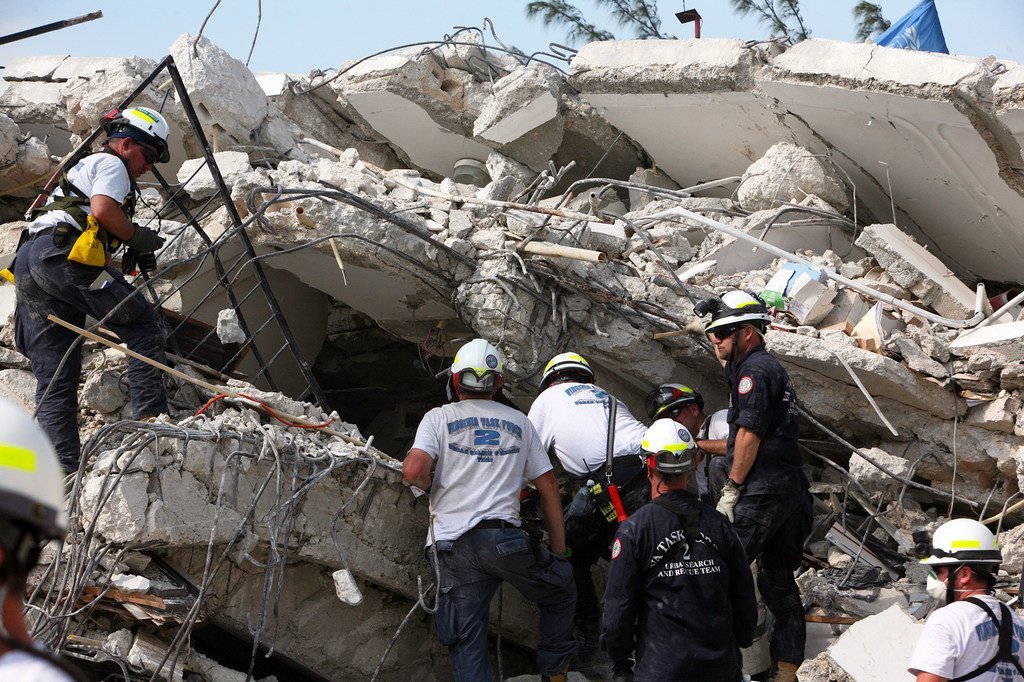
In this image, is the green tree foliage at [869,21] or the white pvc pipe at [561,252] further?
the green tree foliage at [869,21]

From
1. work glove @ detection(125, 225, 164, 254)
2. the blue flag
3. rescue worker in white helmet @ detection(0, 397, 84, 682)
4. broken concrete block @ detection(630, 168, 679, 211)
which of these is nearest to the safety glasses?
work glove @ detection(125, 225, 164, 254)

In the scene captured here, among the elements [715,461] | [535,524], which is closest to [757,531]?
[715,461]

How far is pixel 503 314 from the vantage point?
626 centimetres

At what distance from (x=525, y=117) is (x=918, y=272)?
3.69 meters

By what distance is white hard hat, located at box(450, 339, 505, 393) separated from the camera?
493 centimetres

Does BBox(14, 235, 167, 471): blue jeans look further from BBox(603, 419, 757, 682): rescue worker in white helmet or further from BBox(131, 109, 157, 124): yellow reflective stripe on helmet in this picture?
BBox(603, 419, 757, 682): rescue worker in white helmet

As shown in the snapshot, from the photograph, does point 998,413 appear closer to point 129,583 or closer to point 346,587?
point 346,587

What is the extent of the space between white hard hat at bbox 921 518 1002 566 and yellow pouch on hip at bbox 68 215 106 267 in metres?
3.91

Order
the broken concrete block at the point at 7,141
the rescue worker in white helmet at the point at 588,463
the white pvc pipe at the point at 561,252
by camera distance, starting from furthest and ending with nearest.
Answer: the broken concrete block at the point at 7,141
the white pvc pipe at the point at 561,252
the rescue worker in white helmet at the point at 588,463

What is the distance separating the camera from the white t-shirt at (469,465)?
4.77 metres

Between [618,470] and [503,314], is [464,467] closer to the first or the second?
→ [618,470]

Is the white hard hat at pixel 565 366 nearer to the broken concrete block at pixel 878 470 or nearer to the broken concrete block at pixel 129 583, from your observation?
the broken concrete block at pixel 878 470

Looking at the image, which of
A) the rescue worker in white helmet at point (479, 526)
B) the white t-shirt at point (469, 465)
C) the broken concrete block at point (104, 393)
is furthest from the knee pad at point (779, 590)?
the broken concrete block at point (104, 393)

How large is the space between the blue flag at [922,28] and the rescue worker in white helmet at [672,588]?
20.9ft
